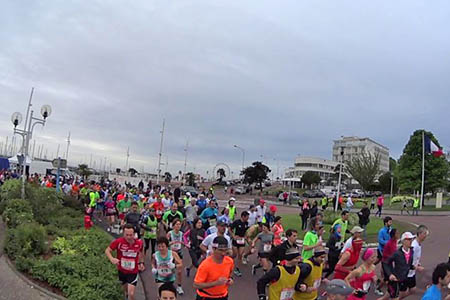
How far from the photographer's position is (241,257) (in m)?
11.6

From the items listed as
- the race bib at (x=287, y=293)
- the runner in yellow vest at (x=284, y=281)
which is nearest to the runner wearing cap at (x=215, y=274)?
the runner in yellow vest at (x=284, y=281)

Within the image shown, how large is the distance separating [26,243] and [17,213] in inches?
180

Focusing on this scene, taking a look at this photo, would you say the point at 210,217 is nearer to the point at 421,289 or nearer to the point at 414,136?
the point at 421,289

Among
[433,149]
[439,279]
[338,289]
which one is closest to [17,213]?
[338,289]

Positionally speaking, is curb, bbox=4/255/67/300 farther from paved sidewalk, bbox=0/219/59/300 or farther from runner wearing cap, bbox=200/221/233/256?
runner wearing cap, bbox=200/221/233/256

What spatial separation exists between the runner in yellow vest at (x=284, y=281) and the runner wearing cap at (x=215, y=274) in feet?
1.61

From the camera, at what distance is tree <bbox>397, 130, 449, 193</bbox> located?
48062mm

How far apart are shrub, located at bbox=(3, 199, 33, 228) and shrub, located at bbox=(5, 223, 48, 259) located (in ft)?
6.93

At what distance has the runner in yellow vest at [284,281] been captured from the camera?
4949mm

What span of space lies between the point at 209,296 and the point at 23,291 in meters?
4.49

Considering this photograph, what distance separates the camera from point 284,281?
16.4 ft

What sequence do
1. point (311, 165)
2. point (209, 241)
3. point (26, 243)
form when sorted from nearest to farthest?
point (209, 241) < point (26, 243) < point (311, 165)

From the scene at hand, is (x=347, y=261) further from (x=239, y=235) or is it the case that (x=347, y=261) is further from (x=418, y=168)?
(x=418, y=168)

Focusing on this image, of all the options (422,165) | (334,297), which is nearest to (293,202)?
(422,165)
